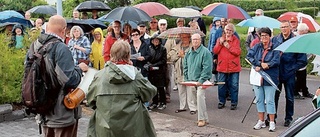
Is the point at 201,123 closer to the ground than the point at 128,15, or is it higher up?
closer to the ground

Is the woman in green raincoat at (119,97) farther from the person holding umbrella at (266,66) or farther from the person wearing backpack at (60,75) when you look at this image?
the person holding umbrella at (266,66)

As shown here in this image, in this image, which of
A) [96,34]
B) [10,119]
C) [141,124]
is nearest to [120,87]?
[141,124]

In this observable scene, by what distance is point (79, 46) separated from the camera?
10.1 metres

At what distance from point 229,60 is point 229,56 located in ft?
0.26

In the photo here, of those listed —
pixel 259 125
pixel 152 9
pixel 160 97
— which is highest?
pixel 152 9

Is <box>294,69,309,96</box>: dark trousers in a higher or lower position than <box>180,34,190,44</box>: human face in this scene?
lower

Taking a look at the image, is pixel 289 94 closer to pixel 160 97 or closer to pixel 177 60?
pixel 177 60

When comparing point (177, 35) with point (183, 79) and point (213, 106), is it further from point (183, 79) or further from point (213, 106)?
point (213, 106)

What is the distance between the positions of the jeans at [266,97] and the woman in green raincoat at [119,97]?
3279 millimetres

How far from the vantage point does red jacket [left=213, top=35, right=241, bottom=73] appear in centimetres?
962

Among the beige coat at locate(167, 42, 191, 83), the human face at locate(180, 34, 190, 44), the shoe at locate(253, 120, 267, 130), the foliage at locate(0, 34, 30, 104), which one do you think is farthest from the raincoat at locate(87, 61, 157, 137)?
the beige coat at locate(167, 42, 191, 83)

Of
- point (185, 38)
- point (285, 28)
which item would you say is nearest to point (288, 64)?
point (285, 28)

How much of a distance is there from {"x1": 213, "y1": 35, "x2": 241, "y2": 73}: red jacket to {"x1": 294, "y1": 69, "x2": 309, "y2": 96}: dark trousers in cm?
205

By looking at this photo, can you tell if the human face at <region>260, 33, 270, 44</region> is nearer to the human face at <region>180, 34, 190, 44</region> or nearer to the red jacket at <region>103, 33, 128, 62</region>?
the human face at <region>180, 34, 190, 44</region>
